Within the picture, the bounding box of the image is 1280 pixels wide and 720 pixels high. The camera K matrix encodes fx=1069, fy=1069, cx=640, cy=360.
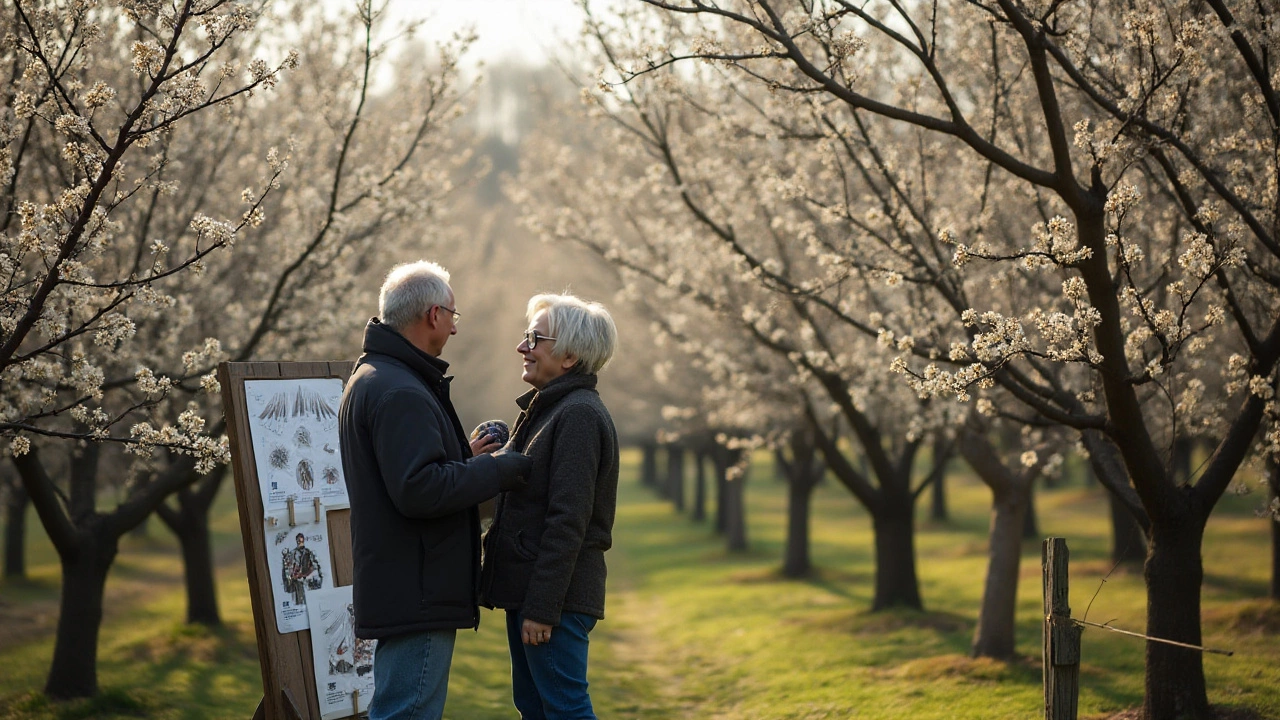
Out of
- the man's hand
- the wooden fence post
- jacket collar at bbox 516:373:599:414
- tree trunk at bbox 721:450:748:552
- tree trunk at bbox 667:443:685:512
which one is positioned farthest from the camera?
tree trunk at bbox 667:443:685:512

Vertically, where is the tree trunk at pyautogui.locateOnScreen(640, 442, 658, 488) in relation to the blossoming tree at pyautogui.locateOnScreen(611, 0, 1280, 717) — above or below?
below

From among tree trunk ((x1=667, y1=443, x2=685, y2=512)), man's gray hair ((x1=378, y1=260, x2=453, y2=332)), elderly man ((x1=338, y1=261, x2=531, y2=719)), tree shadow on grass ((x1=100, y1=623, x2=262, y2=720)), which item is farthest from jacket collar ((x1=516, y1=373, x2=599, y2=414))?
tree trunk ((x1=667, y1=443, x2=685, y2=512))

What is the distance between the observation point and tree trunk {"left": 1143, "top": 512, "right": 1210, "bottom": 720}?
7.04 metres

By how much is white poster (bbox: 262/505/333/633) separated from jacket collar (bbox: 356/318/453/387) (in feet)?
5.70

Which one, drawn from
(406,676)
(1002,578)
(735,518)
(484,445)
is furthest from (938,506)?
(406,676)

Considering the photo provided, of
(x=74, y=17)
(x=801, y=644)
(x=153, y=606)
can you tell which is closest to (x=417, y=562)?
(x=74, y=17)

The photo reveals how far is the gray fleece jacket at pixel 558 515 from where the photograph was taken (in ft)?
14.8

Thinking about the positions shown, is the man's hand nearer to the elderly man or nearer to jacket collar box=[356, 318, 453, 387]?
the elderly man

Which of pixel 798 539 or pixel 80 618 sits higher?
pixel 80 618

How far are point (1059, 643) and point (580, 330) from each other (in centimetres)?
314

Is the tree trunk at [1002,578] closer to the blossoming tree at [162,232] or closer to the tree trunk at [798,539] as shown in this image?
the blossoming tree at [162,232]

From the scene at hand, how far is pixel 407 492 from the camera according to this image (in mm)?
4242

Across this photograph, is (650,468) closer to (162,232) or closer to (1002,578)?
(1002,578)

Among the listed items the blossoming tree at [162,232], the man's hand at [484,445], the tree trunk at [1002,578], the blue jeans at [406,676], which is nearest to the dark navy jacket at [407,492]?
the blue jeans at [406,676]
